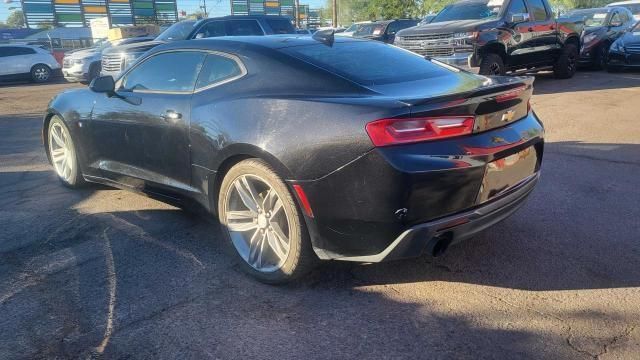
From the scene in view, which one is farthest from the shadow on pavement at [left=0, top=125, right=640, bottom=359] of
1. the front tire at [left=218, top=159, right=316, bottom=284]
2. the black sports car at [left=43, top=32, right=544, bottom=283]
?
the black sports car at [left=43, top=32, right=544, bottom=283]

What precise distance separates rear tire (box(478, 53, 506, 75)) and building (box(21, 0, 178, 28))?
43.0 metres

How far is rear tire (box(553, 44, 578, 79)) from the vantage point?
1217 cm

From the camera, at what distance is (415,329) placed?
105 inches

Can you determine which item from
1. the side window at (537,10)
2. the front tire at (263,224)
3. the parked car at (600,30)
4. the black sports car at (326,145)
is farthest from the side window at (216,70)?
the parked car at (600,30)

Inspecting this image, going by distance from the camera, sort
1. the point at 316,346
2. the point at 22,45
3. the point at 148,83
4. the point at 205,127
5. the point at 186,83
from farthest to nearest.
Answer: the point at 22,45, the point at 148,83, the point at 186,83, the point at 205,127, the point at 316,346

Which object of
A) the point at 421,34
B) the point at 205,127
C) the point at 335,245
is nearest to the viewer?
the point at 335,245

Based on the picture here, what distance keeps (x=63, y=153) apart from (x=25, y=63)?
1712 cm

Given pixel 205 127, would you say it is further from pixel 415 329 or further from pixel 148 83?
pixel 415 329

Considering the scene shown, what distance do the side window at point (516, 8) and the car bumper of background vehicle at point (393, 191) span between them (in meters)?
8.63

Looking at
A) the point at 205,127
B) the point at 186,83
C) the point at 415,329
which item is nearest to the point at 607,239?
the point at 415,329

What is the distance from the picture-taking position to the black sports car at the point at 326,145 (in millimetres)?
2656

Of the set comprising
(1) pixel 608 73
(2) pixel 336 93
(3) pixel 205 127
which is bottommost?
Answer: (1) pixel 608 73

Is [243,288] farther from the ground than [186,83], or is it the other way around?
[186,83]

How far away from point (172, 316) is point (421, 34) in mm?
8750
